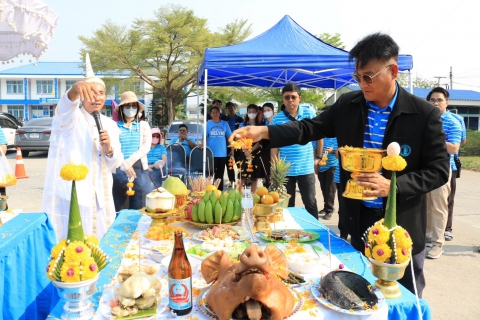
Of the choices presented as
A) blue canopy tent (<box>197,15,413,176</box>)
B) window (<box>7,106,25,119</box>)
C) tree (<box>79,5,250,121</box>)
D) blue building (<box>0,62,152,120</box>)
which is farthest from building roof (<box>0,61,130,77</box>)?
blue canopy tent (<box>197,15,413,176</box>)

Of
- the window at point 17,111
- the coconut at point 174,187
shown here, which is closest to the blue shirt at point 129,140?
the coconut at point 174,187

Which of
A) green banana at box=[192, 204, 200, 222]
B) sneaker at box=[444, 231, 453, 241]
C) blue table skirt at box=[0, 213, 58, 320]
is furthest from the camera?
sneaker at box=[444, 231, 453, 241]

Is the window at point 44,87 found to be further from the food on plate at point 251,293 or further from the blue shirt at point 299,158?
the food on plate at point 251,293

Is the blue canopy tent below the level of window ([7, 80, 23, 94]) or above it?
below

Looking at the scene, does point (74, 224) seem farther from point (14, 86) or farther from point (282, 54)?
point (14, 86)

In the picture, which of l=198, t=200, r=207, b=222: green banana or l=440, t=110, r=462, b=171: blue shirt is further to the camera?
l=440, t=110, r=462, b=171: blue shirt

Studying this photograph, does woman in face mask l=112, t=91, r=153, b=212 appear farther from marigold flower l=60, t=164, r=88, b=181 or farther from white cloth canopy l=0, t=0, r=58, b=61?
marigold flower l=60, t=164, r=88, b=181

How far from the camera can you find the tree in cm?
2334

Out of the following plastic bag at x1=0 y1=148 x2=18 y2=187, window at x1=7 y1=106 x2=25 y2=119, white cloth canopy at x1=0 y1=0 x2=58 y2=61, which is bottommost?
plastic bag at x1=0 y1=148 x2=18 y2=187

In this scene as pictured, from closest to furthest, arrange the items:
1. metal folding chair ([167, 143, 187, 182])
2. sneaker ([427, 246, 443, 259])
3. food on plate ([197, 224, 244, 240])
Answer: food on plate ([197, 224, 244, 240])
sneaker ([427, 246, 443, 259])
metal folding chair ([167, 143, 187, 182])

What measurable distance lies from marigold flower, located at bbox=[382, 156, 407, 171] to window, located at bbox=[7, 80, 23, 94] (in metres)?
48.0

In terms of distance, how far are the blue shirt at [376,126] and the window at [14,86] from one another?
47.5 metres

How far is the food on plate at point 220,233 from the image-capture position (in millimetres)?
2162

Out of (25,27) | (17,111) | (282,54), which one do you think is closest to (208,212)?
(25,27)
